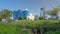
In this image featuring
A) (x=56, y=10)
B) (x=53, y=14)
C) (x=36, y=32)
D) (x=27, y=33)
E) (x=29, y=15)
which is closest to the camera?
(x=27, y=33)

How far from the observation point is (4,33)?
7453 millimetres

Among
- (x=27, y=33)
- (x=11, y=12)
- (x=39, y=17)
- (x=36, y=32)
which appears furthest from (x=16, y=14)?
(x=27, y=33)

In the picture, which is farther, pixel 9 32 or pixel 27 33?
pixel 27 33

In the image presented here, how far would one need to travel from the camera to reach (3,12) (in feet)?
124

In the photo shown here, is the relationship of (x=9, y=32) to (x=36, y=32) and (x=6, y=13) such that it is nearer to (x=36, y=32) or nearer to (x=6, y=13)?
(x=36, y=32)

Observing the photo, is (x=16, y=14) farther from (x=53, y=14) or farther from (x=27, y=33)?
(x=27, y=33)

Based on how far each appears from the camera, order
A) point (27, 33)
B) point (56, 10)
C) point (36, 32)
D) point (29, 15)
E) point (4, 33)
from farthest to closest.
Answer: point (29, 15), point (56, 10), point (36, 32), point (27, 33), point (4, 33)

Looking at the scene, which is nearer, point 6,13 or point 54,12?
point 6,13

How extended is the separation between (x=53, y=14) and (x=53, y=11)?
3.59ft

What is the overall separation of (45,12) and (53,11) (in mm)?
2992

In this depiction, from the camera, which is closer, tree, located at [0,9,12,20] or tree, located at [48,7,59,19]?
tree, located at [0,9,12,20]

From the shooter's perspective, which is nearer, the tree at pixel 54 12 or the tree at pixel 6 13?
the tree at pixel 6 13

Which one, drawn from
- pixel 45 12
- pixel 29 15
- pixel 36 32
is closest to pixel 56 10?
pixel 45 12

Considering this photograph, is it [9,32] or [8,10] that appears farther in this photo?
[8,10]
